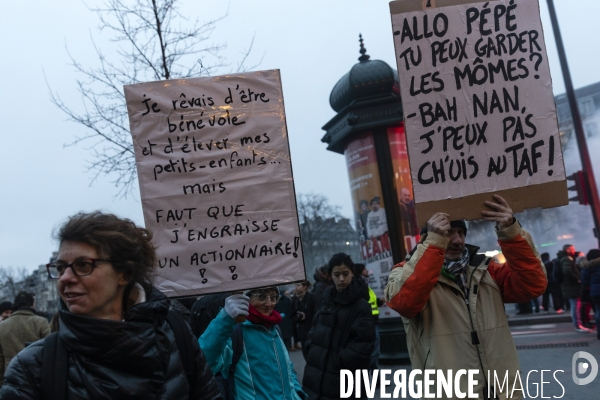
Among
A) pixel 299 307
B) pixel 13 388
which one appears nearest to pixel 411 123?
pixel 13 388

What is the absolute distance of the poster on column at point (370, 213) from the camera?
11.3 m

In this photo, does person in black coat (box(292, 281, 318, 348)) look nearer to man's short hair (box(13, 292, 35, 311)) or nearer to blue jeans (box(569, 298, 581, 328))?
man's short hair (box(13, 292, 35, 311))

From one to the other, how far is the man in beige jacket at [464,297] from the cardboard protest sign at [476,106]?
0.20 m

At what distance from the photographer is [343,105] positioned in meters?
12.6

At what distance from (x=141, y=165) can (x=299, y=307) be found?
34.8 feet

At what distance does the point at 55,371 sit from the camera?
1.95m

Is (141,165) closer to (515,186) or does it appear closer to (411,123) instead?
(411,123)

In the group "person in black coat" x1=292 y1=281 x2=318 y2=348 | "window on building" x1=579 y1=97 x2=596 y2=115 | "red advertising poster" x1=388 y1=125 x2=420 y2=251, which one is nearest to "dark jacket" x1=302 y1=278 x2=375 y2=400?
"person in black coat" x1=292 y1=281 x2=318 y2=348

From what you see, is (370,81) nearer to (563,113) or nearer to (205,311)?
(205,311)

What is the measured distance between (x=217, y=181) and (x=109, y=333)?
1924 mm

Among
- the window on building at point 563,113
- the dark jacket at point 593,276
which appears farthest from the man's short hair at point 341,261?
the window on building at point 563,113

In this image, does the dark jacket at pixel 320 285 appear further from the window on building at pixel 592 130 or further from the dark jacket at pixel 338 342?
the window on building at pixel 592 130

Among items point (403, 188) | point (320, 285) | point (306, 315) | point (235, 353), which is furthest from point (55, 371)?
point (306, 315)

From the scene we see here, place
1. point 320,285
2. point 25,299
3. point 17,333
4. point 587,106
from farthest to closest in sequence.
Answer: point 587,106 → point 320,285 → point 25,299 → point 17,333
